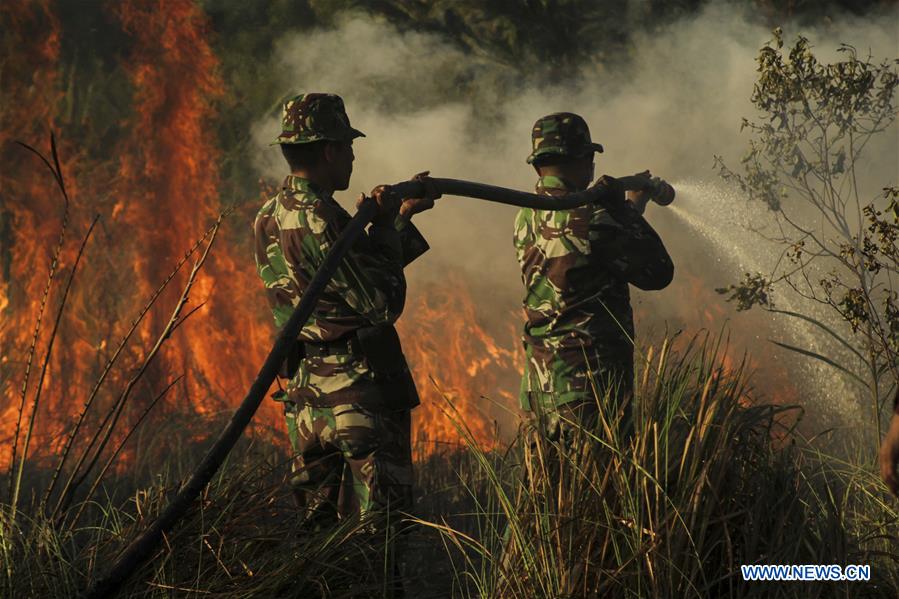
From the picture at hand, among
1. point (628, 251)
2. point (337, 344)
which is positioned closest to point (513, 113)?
point (628, 251)

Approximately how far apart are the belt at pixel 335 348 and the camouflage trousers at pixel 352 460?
0.19 metres

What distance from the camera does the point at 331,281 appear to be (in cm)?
373

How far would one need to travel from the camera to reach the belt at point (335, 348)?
3.79m

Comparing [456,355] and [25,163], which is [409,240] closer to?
[456,355]

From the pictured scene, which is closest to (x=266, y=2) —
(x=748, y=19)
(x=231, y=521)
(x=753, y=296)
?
(x=748, y=19)

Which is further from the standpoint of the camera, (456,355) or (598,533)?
(456,355)

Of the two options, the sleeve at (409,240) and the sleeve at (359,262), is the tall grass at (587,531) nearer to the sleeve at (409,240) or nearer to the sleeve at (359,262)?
the sleeve at (359,262)

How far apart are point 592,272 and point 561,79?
4441 millimetres

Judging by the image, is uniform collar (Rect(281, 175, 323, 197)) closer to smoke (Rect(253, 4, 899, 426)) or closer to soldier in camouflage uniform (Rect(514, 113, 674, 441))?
soldier in camouflage uniform (Rect(514, 113, 674, 441))

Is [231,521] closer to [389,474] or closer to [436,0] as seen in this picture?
[389,474]

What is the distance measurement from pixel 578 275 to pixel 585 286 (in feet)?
0.19

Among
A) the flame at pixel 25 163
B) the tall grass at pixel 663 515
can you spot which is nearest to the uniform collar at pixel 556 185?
the tall grass at pixel 663 515

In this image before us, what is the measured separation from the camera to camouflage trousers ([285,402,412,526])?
12.1 feet

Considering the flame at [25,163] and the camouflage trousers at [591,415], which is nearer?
the camouflage trousers at [591,415]
